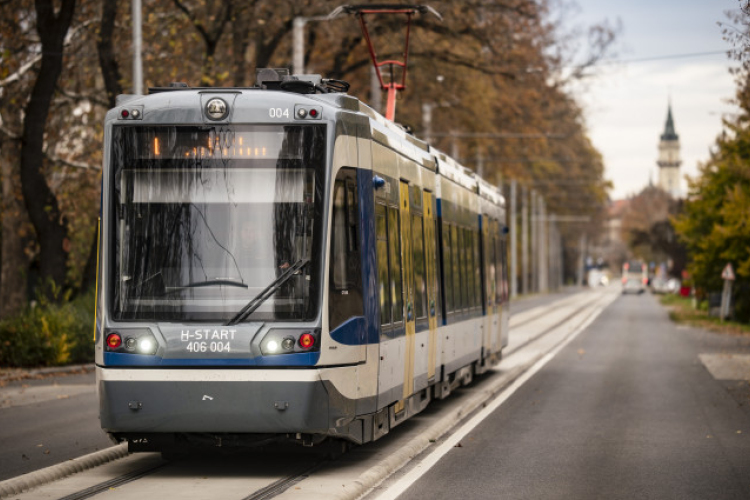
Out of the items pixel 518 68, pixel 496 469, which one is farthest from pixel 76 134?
pixel 496 469

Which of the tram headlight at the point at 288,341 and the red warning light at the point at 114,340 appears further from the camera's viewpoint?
the red warning light at the point at 114,340

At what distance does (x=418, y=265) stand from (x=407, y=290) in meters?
0.88

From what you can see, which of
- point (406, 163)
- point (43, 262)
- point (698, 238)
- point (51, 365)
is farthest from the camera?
point (698, 238)

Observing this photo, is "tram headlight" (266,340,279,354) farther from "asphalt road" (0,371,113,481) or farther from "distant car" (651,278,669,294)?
"distant car" (651,278,669,294)

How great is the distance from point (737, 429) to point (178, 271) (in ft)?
25.4

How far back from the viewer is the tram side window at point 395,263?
1341 cm

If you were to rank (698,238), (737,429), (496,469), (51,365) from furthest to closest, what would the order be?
(698,238) < (51,365) < (737,429) < (496,469)

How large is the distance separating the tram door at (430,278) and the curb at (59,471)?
3.90 m

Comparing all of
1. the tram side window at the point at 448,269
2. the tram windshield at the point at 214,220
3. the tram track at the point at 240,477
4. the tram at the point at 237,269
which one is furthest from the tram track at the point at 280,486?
the tram side window at the point at 448,269

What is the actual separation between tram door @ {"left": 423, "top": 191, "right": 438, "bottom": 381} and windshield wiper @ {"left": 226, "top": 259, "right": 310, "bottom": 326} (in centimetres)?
431

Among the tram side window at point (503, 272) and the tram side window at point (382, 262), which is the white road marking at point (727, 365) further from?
the tram side window at point (382, 262)

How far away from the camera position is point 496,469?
41.5 feet

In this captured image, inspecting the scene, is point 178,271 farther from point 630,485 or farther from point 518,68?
point 518,68

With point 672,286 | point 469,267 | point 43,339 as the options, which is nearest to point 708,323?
point 43,339
